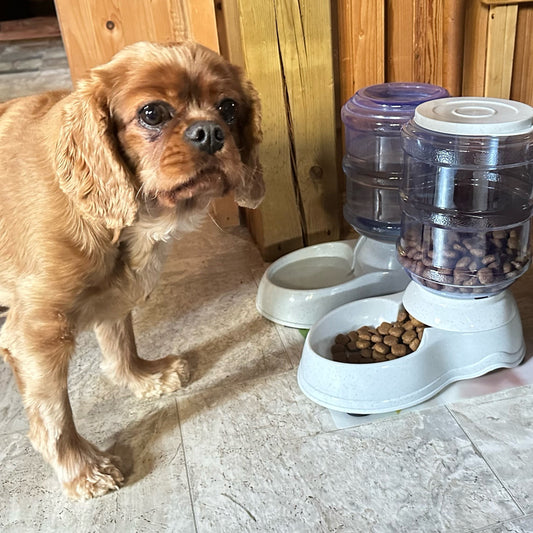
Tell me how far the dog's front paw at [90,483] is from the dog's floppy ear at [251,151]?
0.80 metres

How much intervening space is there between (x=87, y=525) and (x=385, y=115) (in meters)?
1.54

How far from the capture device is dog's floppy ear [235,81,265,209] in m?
1.62

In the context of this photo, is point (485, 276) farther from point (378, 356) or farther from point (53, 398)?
point (53, 398)

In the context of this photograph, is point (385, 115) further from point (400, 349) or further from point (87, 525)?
point (87, 525)

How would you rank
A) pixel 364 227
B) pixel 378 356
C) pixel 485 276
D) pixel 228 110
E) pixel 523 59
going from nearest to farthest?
pixel 228 110 < pixel 485 276 < pixel 378 356 < pixel 364 227 < pixel 523 59

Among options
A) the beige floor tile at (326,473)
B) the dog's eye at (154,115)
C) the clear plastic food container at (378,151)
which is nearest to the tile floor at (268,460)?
A: the beige floor tile at (326,473)

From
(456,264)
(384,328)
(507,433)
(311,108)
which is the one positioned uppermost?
(311,108)

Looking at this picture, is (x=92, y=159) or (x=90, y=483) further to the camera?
(x=90, y=483)

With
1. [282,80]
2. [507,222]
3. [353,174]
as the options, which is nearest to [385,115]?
[353,174]

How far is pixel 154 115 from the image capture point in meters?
1.38

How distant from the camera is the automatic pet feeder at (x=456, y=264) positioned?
67.1 inches

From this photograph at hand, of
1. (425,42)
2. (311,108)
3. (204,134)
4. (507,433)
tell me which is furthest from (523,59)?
(204,134)

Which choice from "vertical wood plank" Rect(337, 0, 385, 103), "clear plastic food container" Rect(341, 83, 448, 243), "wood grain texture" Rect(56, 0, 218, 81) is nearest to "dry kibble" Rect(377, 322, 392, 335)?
"clear plastic food container" Rect(341, 83, 448, 243)

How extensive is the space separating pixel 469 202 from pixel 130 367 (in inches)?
44.5
